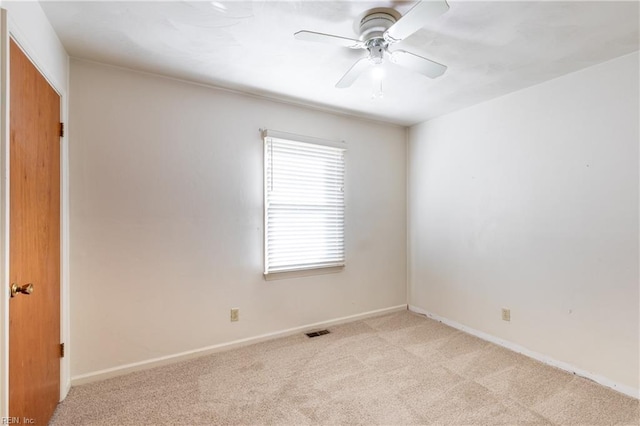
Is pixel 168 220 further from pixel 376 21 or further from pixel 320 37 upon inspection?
pixel 376 21

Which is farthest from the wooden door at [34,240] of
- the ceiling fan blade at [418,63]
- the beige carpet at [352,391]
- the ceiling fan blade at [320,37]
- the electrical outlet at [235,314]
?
the ceiling fan blade at [418,63]

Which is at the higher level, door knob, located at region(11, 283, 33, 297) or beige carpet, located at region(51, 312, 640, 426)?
door knob, located at region(11, 283, 33, 297)

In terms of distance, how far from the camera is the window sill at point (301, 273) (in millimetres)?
2996

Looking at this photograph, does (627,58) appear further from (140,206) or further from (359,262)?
(140,206)

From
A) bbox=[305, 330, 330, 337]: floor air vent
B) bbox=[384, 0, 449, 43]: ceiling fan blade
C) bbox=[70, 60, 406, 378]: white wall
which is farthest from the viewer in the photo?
bbox=[305, 330, 330, 337]: floor air vent

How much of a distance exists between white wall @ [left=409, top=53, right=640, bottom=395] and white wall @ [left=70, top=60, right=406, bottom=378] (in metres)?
1.42

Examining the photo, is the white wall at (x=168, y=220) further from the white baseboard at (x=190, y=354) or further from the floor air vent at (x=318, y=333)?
the floor air vent at (x=318, y=333)

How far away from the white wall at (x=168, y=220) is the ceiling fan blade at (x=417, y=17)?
1666 mm

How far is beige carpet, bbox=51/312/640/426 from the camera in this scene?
1.88 m

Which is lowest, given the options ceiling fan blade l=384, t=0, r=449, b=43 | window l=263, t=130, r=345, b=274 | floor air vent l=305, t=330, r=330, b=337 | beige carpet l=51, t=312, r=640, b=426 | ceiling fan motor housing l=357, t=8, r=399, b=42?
beige carpet l=51, t=312, r=640, b=426

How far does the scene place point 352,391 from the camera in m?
2.16

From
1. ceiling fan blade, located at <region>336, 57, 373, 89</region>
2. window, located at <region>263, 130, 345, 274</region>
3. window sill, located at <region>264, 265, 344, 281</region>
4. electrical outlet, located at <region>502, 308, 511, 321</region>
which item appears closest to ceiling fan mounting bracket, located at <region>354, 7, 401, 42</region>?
ceiling fan blade, located at <region>336, 57, 373, 89</region>

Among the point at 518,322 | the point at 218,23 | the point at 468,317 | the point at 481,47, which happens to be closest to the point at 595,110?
the point at 481,47

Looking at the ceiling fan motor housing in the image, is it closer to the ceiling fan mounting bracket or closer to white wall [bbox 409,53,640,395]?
the ceiling fan mounting bracket
